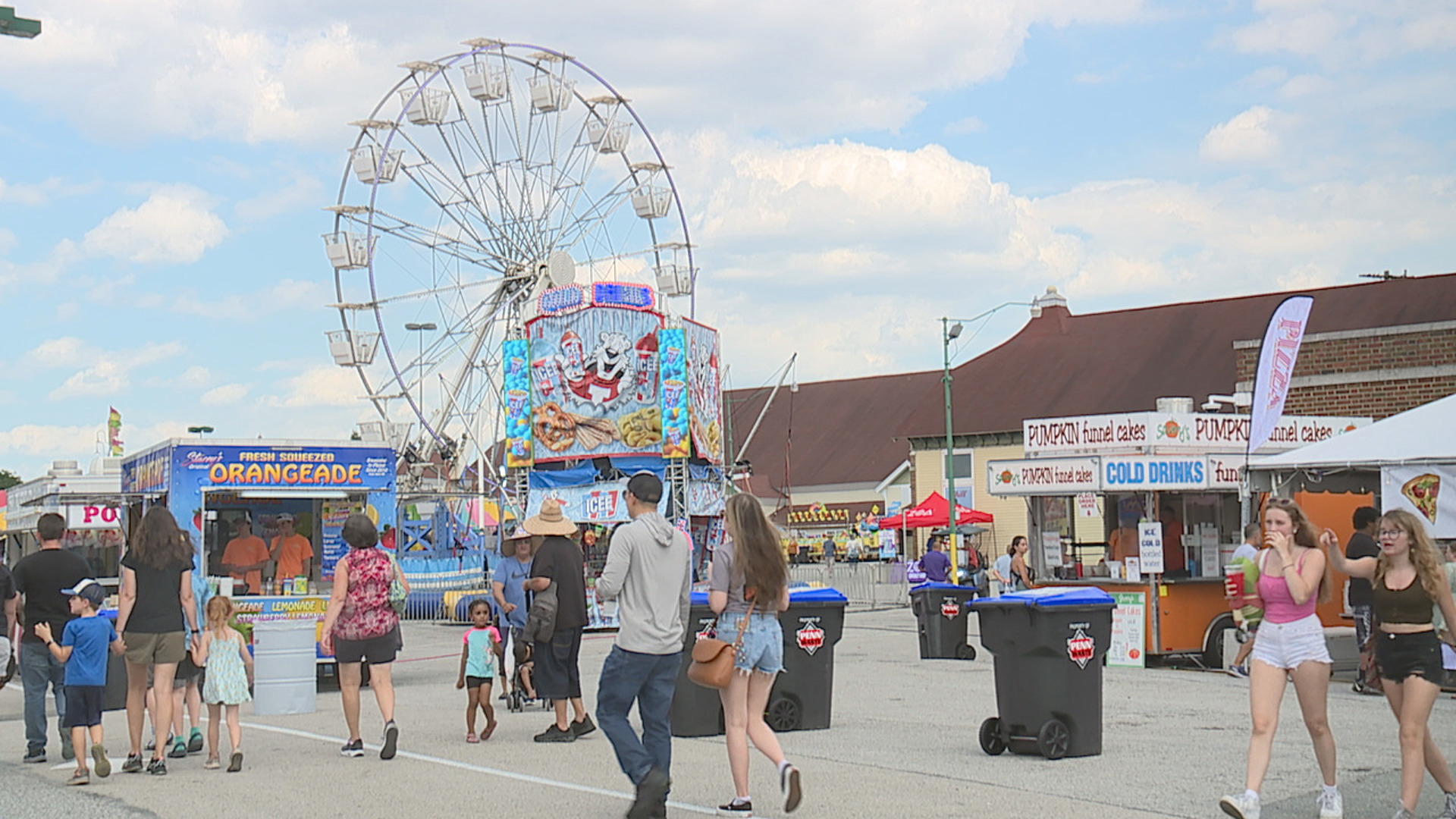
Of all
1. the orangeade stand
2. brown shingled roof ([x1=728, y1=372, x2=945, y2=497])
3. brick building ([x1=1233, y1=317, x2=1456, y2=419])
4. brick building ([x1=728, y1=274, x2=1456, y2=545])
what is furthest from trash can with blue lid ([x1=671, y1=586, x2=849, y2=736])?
brown shingled roof ([x1=728, y1=372, x2=945, y2=497])

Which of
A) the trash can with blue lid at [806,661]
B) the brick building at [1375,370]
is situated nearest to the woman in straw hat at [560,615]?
the trash can with blue lid at [806,661]

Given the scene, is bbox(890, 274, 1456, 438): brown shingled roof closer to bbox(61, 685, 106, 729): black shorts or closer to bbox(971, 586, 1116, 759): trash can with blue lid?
bbox(971, 586, 1116, 759): trash can with blue lid

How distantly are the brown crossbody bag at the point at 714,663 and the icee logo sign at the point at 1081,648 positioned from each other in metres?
2.98

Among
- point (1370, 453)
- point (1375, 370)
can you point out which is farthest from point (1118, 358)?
point (1370, 453)

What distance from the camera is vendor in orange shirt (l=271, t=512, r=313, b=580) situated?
1761 centimetres

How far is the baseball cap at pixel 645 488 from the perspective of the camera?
7.98 meters

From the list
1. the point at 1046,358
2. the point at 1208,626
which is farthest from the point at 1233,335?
the point at 1208,626

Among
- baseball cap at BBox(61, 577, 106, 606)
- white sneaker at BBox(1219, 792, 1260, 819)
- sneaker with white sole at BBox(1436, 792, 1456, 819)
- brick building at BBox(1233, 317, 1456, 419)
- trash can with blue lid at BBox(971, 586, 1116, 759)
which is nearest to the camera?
white sneaker at BBox(1219, 792, 1260, 819)

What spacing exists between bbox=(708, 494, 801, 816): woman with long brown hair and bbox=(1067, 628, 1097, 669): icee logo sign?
8.90 ft

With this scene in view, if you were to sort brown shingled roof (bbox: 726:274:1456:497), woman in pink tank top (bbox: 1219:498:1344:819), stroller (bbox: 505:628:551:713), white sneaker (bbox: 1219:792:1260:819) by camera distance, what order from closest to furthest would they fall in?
white sneaker (bbox: 1219:792:1260:819), woman in pink tank top (bbox: 1219:498:1344:819), stroller (bbox: 505:628:551:713), brown shingled roof (bbox: 726:274:1456:497)

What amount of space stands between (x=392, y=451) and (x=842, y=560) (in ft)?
128

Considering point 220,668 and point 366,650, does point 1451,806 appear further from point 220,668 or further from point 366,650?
point 220,668

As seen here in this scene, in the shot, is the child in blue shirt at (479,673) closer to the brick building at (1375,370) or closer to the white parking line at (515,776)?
the white parking line at (515,776)

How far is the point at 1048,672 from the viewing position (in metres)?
10.0
